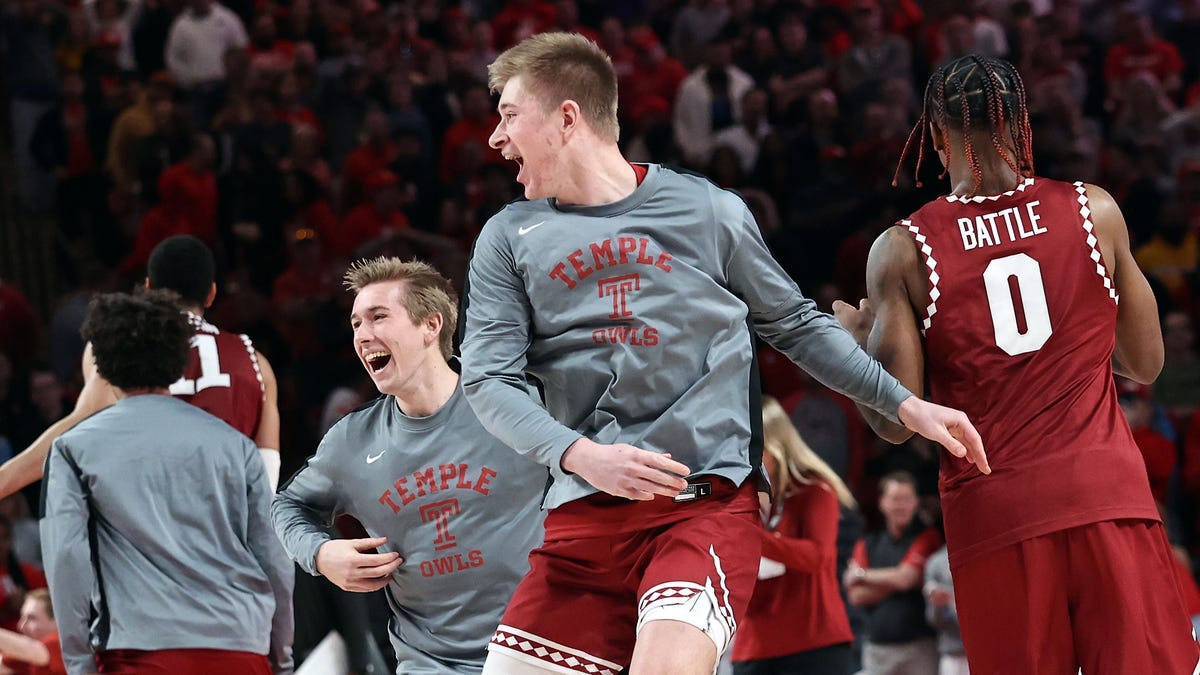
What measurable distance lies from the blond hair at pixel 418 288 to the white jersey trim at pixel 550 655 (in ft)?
4.61

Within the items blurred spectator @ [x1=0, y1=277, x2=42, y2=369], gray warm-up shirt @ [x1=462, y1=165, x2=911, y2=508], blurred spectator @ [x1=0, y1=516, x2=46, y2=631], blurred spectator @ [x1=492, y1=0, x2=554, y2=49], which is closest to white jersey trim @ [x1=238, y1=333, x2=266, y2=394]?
gray warm-up shirt @ [x1=462, y1=165, x2=911, y2=508]

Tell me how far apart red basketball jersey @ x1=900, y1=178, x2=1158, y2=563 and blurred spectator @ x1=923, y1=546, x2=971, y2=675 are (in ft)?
14.9

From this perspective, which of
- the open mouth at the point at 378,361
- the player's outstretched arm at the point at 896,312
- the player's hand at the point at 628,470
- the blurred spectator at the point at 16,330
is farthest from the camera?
the blurred spectator at the point at 16,330

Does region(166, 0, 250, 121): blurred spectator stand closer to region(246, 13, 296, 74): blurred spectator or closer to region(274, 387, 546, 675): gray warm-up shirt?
region(246, 13, 296, 74): blurred spectator

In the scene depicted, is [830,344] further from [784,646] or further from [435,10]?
[435,10]

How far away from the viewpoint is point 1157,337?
4.34 m

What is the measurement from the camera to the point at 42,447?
5738mm

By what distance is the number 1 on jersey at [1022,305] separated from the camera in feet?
13.6

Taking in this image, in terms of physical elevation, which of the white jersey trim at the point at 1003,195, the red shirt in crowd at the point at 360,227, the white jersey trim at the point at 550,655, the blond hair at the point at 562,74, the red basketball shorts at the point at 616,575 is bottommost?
the white jersey trim at the point at 550,655

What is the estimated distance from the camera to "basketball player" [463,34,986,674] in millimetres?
3658

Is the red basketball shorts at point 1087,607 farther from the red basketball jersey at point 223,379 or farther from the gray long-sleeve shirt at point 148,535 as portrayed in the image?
the red basketball jersey at point 223,379

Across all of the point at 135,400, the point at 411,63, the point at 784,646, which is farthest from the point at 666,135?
the point at 135,400

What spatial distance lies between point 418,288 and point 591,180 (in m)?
1.13

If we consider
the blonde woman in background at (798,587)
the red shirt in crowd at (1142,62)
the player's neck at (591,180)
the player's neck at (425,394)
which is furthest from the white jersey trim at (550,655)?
the red shirt in crowd at (1142,62)
